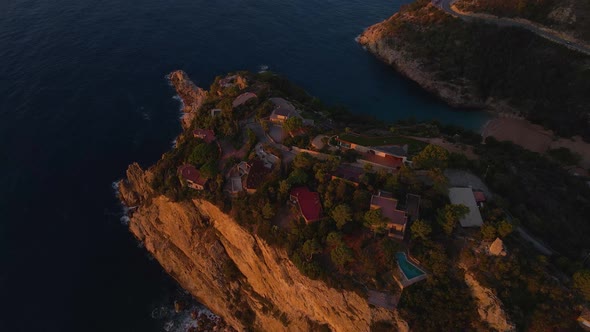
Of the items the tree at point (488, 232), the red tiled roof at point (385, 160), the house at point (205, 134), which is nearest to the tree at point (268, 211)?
the red tiled roof at point (385, 160)

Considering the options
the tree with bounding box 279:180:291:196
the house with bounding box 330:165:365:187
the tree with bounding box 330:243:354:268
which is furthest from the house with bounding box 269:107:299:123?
the tree with bounding box 330:243:354:268

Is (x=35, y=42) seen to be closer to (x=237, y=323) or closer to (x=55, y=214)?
(x=55, y=214)

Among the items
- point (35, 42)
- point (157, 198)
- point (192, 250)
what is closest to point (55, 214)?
point (157, 198)

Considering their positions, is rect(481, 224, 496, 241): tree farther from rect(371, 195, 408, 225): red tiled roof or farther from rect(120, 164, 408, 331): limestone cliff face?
rect(120, 164, 408, 331): limestone cliff face

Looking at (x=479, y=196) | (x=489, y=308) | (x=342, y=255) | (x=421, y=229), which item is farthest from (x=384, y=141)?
(x=489, y=308)

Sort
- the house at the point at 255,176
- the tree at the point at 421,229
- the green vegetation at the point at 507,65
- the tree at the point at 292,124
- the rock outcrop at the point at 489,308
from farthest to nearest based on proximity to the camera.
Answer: the green vegetation at the point at 507,65 < the tree at the point at 292,124 < the house at the point at 255,176 < the tree at the point at 421,229 < the rock outcrop at the point at 489,308

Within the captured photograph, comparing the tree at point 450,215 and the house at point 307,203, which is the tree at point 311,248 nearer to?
the house at point 307,203
